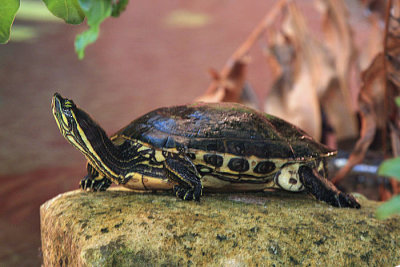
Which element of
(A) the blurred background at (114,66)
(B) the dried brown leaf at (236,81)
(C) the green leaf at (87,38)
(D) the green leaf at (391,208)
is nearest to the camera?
(D) the green leaf at (391,208)

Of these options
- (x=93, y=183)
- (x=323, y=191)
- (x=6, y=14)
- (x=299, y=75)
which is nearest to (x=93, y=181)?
(x=93, y=183)

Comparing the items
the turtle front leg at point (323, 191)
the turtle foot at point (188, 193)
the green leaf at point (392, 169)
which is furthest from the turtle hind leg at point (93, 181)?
the green leaf at point (392, 169)

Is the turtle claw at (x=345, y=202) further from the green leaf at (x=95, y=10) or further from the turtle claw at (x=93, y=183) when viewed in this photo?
the green leaf at (x=95, y=10)

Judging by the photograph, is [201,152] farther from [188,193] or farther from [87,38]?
[87,38]

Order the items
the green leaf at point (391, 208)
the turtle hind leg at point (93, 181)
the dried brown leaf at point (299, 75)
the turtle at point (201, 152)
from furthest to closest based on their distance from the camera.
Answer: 1. the dried brown leaf at point (299, 75)
2. the turtle hind leg at point (93, 181)
3. the turtle at point (201, 152)
4. the green leaf at point (391, 208)

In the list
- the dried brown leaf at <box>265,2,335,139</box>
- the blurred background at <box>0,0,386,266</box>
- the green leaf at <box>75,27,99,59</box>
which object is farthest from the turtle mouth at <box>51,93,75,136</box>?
the blurred background at <box>0,0,386,266</box>
